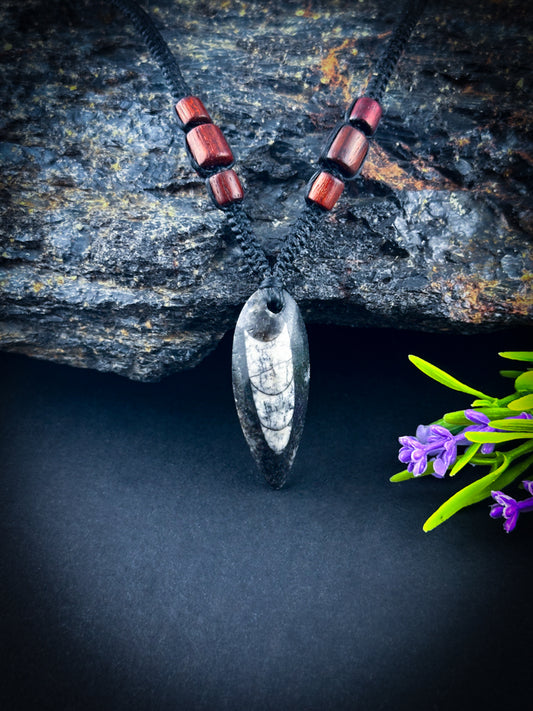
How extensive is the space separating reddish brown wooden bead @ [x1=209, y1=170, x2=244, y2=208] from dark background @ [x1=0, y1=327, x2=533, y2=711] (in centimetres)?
59

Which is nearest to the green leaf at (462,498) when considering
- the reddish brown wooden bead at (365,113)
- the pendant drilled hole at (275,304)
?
the pendant drilled hole at (275,304)

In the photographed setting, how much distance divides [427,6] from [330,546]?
1.23 meters

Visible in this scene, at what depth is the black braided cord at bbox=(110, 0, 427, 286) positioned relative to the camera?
3.98ft

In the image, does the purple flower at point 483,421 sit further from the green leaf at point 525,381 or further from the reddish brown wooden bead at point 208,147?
the reddish brown wooden bead at point 208,147

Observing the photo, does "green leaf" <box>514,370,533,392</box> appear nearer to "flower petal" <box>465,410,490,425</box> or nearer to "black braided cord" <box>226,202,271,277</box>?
"flower petal" <box>465,410,490,425</box>

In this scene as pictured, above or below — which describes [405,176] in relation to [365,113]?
below

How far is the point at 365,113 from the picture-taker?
1.18 metres

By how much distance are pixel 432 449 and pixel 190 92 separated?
3.06 feet

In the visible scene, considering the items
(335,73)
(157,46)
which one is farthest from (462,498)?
(157,46)

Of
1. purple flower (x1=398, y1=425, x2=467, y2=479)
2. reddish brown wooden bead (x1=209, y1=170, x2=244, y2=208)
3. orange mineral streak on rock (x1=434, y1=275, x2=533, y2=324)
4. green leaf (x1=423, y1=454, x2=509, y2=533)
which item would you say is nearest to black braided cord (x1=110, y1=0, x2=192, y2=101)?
reddish brown wooden bead (x1=209, y1=170, x2=244, y2=208)

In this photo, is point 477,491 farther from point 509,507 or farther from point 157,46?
point 157,46

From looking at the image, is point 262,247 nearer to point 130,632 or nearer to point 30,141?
point 30,141

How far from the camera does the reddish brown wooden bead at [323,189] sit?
3.88ft

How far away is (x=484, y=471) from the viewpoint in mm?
1296
